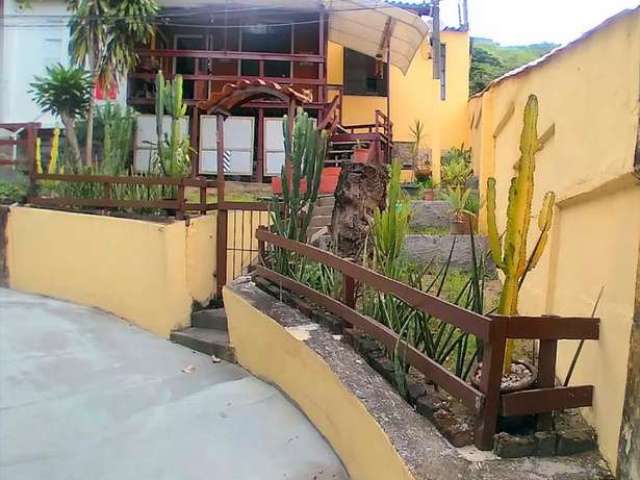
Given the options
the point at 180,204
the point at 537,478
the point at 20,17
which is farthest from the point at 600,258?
the point at 20,17

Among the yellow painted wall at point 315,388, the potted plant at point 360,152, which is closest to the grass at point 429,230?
the potted plant at point 360,152

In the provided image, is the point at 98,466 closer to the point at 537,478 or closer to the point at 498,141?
the point at 537,478

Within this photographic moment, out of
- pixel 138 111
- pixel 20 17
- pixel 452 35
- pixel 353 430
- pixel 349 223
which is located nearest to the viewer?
pixel 353 430

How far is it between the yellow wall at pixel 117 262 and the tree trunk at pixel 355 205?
2123 millimetres

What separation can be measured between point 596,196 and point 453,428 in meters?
1.15

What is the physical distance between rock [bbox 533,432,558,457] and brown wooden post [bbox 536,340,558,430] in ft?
0.17

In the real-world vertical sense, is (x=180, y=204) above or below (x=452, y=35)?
below

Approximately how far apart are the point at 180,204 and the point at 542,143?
4199 millimetres

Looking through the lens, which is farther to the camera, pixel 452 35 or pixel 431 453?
pixel 452 35

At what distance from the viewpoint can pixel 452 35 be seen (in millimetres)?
16078

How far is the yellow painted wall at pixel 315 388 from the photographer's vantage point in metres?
2.85

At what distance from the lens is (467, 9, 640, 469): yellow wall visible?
7.45ft

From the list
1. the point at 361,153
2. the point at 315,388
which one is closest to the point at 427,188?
the point at 361,153

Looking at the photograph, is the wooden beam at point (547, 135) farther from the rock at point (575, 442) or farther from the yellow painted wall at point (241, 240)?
the yellow painted wall at point (241, 240)
